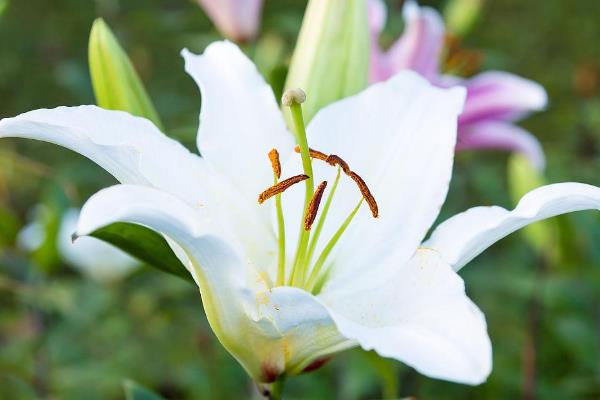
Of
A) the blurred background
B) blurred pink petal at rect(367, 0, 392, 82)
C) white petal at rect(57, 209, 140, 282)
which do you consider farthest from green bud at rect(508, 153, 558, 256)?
white petal at rect(57, 209, 140, 282)

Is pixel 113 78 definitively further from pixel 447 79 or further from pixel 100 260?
pixel 100 260

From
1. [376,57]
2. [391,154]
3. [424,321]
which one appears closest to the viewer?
[424,321]

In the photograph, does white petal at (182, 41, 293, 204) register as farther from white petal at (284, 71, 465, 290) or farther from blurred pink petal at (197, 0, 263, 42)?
blurred pink petal at (197, 0, 263, 42)

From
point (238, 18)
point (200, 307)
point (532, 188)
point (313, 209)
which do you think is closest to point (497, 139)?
point (532, 188)

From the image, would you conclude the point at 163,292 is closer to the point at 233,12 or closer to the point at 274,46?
the point at 274,46

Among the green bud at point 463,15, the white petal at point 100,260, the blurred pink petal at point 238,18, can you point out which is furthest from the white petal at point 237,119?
the white petal at point 100,260

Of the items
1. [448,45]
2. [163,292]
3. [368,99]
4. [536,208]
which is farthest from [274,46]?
[536,208]
